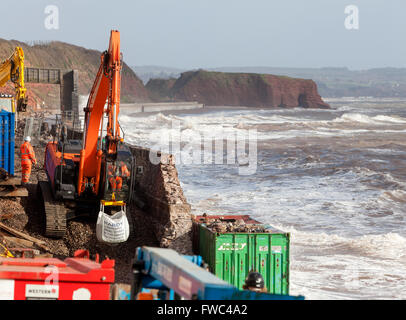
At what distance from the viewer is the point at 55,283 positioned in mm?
6809

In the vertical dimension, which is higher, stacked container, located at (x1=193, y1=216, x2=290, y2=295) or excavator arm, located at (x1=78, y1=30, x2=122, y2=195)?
excavator arm, located at (x1=78, y1=30, x2=122, y2=195)

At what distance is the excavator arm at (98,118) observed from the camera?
14.6 meters

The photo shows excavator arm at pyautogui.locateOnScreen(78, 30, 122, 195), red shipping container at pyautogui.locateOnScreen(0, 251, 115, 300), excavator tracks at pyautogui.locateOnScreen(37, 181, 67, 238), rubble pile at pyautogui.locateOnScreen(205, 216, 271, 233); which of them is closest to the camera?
red shipping container at pyautogui.locateOnScreen(0, 251, 115, 300)

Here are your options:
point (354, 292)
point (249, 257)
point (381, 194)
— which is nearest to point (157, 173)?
point (249, 257)

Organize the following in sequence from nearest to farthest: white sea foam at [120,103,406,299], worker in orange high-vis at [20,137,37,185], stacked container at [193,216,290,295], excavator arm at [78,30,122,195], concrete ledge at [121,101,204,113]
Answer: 1. stacked container at [193,216,290,295]
2. excavator arm at [78,30,122,195]
3. white sea foam at [120,103,406,299]
4. worker in orange high-vis at [20,137,37,185]
5. concrete ledge at [121,101,204,113]

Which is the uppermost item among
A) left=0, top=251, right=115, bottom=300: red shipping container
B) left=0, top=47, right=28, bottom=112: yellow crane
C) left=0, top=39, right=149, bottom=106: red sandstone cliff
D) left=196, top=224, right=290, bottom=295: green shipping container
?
left=0, top=39, right=149, bottom=106: red sandstone cliff

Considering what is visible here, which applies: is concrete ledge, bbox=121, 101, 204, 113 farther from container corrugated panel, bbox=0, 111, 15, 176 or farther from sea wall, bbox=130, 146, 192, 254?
sea wall, bbox=130, 146, 192, 254

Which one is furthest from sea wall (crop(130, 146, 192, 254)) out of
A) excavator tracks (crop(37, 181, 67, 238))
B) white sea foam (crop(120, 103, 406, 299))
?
white sea foam (crop(120, 103, 406, 299))

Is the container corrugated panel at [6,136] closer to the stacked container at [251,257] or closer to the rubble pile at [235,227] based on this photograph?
the rubble pile at [235,227]

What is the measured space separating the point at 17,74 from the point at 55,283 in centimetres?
2031

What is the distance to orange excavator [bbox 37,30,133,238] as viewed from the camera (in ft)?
48.1

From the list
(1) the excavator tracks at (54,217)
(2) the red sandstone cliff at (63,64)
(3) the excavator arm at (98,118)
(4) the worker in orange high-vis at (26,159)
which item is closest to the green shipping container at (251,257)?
(3) the excavator arm at (98,118)

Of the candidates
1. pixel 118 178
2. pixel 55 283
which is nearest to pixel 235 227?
pixel 118 178

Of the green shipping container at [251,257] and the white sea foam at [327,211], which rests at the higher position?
the green shipping container at [251,257]
